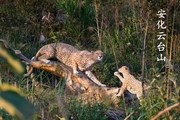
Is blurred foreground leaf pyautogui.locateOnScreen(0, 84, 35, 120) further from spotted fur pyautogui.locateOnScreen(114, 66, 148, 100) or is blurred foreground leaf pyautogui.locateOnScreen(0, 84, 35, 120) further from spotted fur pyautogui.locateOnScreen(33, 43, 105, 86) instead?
spotted fur pyautogui.locateOnScreen(33, 43, 105, 86)

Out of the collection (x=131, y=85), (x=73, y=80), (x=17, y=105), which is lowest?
(x=73, y=80)

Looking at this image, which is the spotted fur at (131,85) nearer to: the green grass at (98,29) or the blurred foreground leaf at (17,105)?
the green grass at (98,29)

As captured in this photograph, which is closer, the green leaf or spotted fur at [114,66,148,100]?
the green leaf

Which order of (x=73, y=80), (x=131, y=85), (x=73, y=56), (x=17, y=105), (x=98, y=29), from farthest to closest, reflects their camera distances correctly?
(x=98, y=29) → (x=73, y=56) → (x=73, y=80) → (x=131, y=85) → (x=17, y=105)

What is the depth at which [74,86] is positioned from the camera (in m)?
5.58

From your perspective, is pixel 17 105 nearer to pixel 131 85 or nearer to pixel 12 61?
pixel 12 61

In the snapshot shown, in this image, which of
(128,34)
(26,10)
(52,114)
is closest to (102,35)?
(128,34)

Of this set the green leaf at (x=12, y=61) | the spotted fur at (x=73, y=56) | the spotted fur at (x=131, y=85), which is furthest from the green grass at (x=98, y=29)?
the green leaf at (x=12, y=61)

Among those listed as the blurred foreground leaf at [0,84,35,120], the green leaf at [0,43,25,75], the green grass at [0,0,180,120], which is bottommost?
the green grass at [0,0,180,120]

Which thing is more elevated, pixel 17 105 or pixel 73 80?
pixel 17 105

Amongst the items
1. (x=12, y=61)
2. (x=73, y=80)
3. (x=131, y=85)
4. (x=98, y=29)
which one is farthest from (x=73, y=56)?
(x=12, y=61)

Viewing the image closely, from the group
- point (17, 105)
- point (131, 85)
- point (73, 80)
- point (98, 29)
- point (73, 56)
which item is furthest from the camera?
point (98, 29)

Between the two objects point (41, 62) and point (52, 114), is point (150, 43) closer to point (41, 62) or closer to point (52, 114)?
point (41, 62)

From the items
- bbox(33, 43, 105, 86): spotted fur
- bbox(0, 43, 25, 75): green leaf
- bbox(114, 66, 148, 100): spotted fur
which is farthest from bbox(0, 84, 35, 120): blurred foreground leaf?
bbox(33, 43, 105, 86): spotted fur
